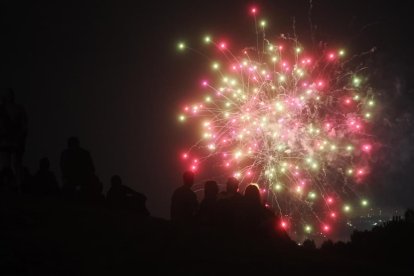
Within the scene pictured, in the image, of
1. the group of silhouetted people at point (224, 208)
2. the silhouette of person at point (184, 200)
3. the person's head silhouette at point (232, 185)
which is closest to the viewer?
the group of silhouetted people at point (224, 208)

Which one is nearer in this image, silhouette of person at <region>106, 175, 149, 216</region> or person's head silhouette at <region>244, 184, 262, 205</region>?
person's head silhouette at <region>244, 184, 262, 205</region>

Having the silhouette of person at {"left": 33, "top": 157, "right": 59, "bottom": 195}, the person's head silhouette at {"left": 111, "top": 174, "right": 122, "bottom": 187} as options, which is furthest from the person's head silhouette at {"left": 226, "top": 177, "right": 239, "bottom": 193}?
the silhouette of person at {"left": 33, "top": 157, "right": 59, "bottom": 195}

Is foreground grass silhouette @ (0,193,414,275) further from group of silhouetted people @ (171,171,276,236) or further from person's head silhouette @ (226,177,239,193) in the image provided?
person's head silhouette @ (226,177,239,193)

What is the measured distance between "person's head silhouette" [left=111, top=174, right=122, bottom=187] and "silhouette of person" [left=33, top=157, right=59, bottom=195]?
4.02 ft

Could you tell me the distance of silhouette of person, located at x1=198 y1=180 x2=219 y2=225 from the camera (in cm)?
1024

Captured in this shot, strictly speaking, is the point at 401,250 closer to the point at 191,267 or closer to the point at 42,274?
the point at 191,267

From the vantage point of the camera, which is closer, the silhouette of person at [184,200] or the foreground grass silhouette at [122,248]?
the foreground grass silhouette at [122,248]

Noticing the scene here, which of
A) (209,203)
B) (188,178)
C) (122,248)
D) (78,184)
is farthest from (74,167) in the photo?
(122,248)

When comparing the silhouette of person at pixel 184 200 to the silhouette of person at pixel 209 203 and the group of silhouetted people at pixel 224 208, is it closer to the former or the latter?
the group of silhouetted people at pixel 224 208

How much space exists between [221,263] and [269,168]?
1211cm

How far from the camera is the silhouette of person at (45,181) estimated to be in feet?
36.3

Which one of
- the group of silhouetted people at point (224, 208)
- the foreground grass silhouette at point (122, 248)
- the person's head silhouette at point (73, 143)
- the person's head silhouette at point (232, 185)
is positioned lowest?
the foreground grass silhouette at point (122, 248)

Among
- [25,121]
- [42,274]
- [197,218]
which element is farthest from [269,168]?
[42,274]

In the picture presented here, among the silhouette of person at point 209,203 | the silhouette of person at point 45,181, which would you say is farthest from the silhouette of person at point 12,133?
the silhouette of person at point 209,203
